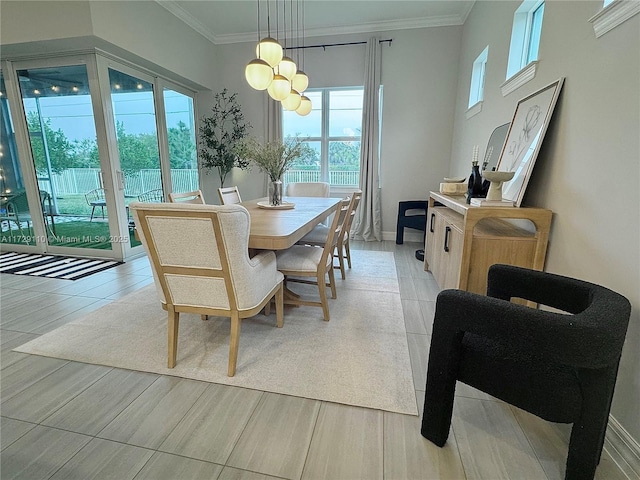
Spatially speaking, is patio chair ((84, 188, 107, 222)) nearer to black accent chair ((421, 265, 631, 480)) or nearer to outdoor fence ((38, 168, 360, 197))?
outdoor fence ((38, 168, 360, 197))

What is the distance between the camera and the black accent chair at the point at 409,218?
14.6 feet

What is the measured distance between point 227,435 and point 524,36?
352cm

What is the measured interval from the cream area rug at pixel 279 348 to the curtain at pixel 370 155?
2360mm

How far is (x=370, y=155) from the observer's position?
181 inches

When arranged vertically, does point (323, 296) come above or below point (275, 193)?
below

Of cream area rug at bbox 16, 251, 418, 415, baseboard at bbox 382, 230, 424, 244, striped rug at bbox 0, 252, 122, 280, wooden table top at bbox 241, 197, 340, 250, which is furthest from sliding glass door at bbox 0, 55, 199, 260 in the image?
baseboard at bbox 382, 230, 424, 244

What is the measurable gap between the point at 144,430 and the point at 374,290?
6.58 ft

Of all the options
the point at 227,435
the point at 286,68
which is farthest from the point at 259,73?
the point at 227,435

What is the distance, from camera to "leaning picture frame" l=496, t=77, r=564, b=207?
185 cm

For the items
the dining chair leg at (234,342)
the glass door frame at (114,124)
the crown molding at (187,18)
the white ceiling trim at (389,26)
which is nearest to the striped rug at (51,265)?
the glass door frame at (114,124)

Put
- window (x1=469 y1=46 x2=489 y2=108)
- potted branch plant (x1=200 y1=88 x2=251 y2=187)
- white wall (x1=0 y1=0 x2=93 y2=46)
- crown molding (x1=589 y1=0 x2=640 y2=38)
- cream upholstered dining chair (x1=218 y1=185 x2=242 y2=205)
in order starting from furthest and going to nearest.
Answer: potted branch plant (x1=200 y1=88 x2=251 y2=187), window (x1=469 y1=46 x2=489 y2=108), cream upholstered dining chair (x1=218 y1=185 x2=242 y2=205), white wall (x1=0 y1=0 x2=93 y2=46), crown molding (x1=589 y1=0 x2=640 y2=38)

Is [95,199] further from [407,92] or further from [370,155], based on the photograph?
[407,92]

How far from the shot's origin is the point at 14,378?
1.61 metres

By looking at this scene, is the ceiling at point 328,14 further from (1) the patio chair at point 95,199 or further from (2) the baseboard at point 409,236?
(2) the baseboard at point 409,236
